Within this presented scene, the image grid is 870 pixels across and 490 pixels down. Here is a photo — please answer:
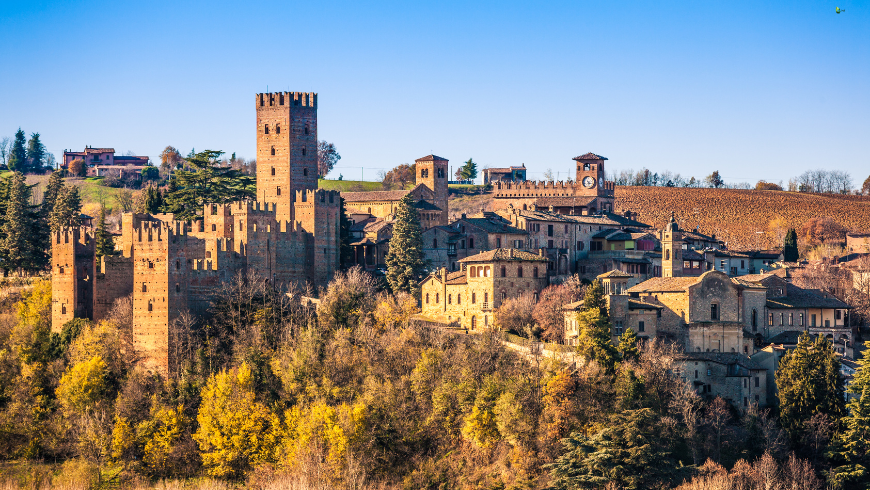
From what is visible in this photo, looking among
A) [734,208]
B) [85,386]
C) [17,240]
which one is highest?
[734,208]

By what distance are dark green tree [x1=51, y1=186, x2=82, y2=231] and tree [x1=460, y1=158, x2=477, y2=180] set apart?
2655 inches

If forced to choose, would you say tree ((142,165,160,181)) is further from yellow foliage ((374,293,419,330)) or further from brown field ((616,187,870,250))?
yellow foliage ((374,293,419,330))

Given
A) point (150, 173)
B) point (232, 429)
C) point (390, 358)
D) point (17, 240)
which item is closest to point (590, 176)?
point (390, 358)

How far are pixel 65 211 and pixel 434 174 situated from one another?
31.3m

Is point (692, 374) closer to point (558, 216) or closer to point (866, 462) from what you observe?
point (866, 462)

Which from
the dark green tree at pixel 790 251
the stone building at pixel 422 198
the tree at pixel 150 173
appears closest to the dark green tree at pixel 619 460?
the stone building at pixel 422 198

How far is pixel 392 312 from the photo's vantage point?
201 feet

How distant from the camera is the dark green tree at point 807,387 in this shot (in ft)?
175

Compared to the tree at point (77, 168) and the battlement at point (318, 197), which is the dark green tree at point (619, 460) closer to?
the battlement at point (318, 197)

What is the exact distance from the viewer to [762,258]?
81.0 metres

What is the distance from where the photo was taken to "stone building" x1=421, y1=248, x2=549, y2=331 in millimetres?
61250

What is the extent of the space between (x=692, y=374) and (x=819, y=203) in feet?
225

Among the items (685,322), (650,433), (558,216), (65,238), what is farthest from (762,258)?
(65,238)

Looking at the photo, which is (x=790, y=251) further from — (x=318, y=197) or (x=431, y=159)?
(x=318, y=197)
